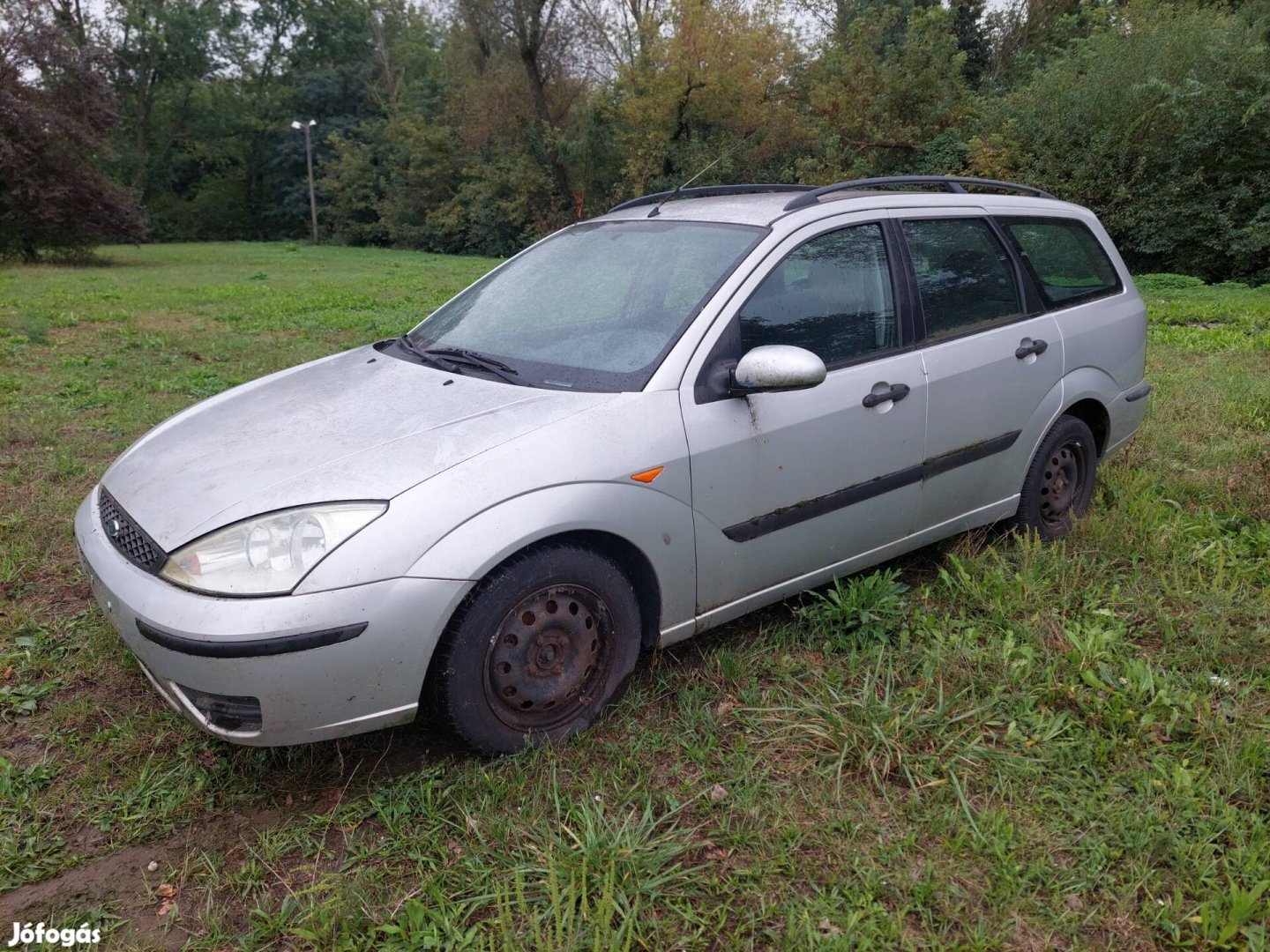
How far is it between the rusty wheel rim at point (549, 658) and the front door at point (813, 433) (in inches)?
16.5

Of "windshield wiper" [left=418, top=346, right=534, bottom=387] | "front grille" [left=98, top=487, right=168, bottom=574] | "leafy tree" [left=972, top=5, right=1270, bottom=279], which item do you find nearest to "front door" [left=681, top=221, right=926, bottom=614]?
"windshield wiper" [left=418, top=346, right=534, bottom=387]

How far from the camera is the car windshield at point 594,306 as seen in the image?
2.99m

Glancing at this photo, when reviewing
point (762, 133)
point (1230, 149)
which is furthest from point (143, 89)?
point (1230, 149)

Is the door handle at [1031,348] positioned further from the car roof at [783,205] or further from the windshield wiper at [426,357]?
the windshield wiper at [426,357]

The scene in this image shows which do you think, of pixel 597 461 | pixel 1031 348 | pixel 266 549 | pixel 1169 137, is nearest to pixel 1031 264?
pixel 1031 348

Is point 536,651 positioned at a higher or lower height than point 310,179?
lower

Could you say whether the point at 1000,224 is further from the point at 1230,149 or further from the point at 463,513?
the point at 1230,149

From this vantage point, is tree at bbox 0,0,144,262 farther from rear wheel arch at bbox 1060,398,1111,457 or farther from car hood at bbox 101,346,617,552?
rear wheel arch at bbox 1060,398,1111,457

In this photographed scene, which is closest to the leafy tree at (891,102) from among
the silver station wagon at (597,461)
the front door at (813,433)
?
the silver station wagon at (597,461)

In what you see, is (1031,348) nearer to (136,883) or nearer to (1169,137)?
(136,883)

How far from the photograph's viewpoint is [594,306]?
10.9 feet

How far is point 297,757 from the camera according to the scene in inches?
108

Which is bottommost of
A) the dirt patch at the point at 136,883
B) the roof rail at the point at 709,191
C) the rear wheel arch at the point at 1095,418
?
the dirt patch at the point at 136,883

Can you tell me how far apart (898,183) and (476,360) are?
193 centimetres
